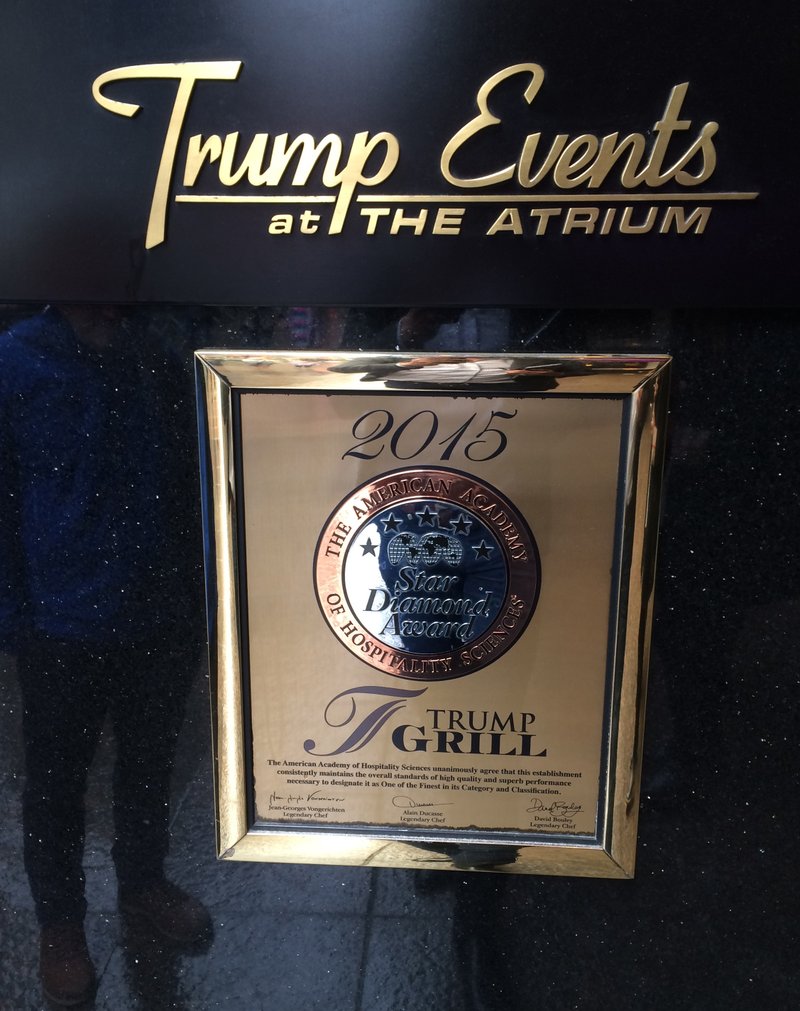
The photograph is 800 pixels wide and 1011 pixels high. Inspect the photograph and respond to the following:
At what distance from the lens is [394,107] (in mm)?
469

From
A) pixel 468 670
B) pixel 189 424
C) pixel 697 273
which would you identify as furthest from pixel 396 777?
pixel 697 273

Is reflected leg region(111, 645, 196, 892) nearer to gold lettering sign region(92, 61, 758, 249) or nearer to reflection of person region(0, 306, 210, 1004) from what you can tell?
reflection of person region(0, 306, 210, 1004)

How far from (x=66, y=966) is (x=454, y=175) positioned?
27.0 inches

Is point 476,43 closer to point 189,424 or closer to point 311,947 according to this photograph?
point 189,424

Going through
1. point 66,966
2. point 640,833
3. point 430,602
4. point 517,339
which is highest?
point 517,339

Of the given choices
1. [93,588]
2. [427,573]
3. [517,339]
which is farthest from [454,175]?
[93,588]

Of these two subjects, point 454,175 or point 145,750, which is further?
point 145,750

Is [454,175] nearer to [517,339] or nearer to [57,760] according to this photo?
[517,339]

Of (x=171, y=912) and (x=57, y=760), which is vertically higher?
(x=57, y=760)

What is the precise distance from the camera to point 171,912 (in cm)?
62

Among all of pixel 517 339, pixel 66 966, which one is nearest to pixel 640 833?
pixel 517 339
